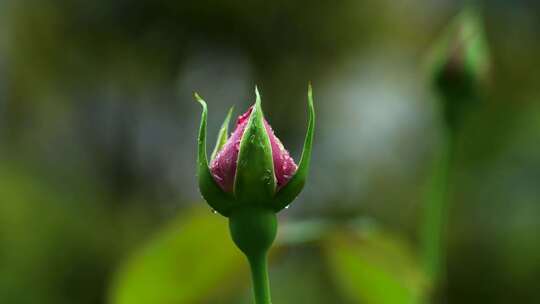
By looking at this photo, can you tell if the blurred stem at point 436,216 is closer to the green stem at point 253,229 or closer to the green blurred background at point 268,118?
the green stem at point 253,229

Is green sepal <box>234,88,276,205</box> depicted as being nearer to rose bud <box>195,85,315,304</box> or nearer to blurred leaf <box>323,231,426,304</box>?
rose bud <box>195,85,315,304</box>

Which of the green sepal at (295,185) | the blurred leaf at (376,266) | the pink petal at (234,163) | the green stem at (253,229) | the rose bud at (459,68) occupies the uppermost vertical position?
the rose bud at (459,68)

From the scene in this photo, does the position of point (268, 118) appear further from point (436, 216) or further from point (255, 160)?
point (255, 160)

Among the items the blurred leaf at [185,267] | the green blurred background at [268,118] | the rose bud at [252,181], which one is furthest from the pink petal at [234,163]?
the green blurred background at [268,118]

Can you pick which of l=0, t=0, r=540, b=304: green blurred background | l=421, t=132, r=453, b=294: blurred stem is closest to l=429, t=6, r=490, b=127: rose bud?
l=421, t=132, r=453, b=294: blurred stem

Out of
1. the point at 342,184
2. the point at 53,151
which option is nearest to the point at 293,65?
the point at 342,184

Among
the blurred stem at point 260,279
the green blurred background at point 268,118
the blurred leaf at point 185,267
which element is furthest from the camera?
the green blurred background at point 268,118

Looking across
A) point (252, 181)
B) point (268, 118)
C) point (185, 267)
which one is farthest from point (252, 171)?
point (268, 118)

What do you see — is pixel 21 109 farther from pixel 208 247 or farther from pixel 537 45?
pixel 208 247
